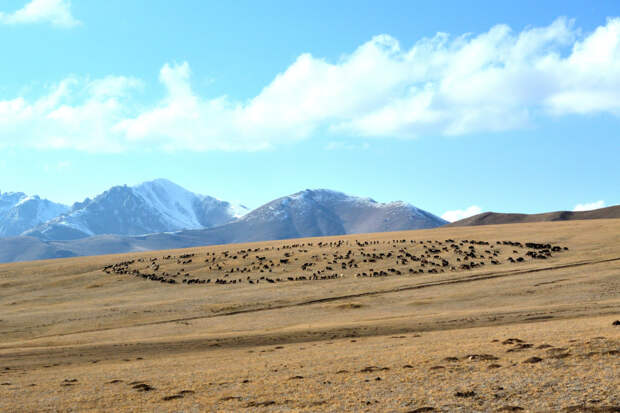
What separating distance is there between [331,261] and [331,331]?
143 feet

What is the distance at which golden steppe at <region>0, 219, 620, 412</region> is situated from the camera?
1780 centimetres

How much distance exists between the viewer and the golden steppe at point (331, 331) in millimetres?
17797

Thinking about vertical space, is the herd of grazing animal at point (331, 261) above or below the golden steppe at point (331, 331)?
above

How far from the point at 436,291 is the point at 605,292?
13775 mm

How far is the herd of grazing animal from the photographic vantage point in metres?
70.2

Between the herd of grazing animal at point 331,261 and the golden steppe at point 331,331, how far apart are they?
412 millimetres

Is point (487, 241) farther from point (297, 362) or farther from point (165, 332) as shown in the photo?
point (297, 362)

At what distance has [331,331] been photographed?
35500mm

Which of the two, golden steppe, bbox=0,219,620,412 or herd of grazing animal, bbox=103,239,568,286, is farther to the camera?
herd of grazing animal, bbox=103,239,568,286

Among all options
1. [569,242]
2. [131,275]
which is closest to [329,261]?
[131,275]

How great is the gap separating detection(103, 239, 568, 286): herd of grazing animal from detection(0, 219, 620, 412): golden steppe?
412 mm

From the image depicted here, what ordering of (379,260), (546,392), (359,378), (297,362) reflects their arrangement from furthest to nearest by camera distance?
(379,260)
(297,362)
(359,378)
(546,392)

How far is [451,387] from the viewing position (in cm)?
1733

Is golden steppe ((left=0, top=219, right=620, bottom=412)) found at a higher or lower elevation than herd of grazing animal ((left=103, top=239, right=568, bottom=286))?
lower
